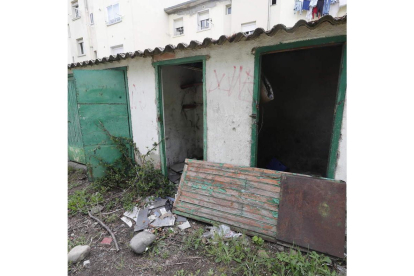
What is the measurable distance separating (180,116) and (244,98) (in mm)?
2881

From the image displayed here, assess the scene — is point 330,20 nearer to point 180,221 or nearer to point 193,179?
point 193,179

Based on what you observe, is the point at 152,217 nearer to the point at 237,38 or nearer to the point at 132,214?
the point at 132,214

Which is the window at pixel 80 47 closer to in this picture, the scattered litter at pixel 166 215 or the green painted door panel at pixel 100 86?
the green painted door panel at pixel 100 86

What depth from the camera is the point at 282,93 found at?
5.65 meters

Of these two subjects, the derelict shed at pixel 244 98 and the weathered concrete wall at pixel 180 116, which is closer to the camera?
the derelict shed at pixel 244 98

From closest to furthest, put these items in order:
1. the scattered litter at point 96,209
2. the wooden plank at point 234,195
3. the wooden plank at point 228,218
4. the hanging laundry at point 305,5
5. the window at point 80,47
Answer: the wooden plank at point 228,218 < the wooden plank at point 234,195 < the scattered litter at point 96,209 < the hanging laundry at point 305,5 < the window at point 80,47

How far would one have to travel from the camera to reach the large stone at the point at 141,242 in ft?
8.68

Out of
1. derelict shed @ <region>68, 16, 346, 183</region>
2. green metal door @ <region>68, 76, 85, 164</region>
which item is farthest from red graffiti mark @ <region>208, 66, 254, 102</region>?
green metal door @ <region>68, 76, 85, 164</region>

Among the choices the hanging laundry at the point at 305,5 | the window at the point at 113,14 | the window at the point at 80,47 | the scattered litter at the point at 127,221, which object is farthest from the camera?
the window at the point at 80,47

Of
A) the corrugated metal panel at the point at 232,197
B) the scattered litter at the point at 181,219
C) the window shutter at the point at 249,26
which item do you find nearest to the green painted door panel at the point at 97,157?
the corrugated metal panel at the point at 232,197

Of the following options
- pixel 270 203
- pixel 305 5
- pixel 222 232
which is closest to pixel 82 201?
pixel 222 232

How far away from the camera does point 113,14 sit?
12.8 metres

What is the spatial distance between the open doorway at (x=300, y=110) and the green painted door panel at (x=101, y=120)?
3556 millimetres

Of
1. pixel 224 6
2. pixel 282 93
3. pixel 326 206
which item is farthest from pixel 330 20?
pixel 224 6
